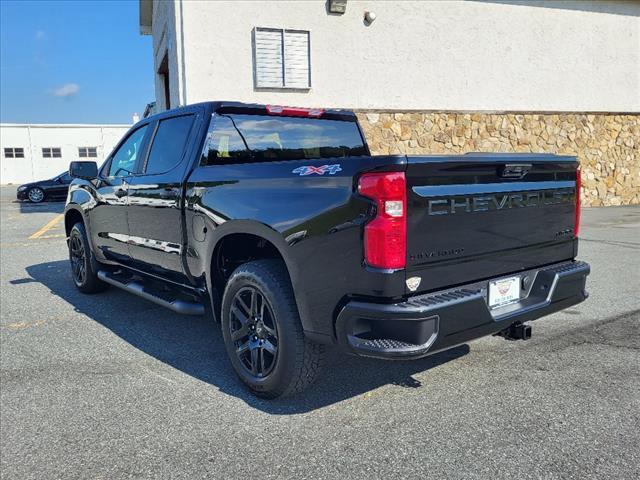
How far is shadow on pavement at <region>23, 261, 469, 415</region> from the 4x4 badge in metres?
1.40

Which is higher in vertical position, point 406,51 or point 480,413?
point 406,51

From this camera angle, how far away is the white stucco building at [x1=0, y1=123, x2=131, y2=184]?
4084cm

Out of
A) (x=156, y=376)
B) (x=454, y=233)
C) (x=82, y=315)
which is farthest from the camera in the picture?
(x=82, y=315)

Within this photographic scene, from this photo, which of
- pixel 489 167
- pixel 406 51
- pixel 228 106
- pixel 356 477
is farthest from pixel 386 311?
pixel 406 51

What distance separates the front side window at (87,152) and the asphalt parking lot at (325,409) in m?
41.8

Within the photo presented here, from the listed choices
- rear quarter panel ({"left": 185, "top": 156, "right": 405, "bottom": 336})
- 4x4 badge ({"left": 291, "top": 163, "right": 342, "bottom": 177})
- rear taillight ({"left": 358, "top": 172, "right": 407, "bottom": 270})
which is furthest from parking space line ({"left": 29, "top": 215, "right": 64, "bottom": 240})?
rear taillight ({"left": 358, "top": 172, "right": 407, "bottom": 270})

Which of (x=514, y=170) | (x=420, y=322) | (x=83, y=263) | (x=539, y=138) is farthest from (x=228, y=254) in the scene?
(x=539, y=138)

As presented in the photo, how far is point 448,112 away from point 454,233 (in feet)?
40.3

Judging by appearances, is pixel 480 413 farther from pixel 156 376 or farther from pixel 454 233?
pixel 156 376

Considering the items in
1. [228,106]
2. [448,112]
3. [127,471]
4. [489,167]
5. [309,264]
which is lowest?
[127,471]

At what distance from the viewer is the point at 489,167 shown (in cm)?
279

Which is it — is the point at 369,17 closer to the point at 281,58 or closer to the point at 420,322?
the point at 281,58

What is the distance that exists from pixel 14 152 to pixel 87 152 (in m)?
5.31

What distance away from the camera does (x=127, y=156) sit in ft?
16.2
